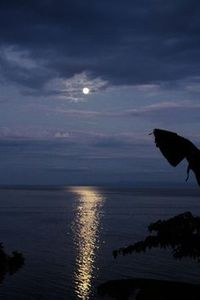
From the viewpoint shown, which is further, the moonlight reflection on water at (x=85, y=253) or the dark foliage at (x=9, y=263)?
the moonlight reflection on water at (x=85, y=253)

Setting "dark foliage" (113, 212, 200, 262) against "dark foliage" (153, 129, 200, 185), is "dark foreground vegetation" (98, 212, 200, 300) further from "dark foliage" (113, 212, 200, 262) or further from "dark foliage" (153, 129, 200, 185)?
"dark foliage" (153, 129, 200, 185)

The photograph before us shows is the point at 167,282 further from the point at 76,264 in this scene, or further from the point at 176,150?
the point at 76,264

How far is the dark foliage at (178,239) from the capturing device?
43.5 feet

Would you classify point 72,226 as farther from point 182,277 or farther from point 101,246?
point 182,277

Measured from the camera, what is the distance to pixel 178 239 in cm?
1352

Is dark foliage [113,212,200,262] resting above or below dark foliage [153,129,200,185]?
below

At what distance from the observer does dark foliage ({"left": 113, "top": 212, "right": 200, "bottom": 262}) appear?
13.3 meters

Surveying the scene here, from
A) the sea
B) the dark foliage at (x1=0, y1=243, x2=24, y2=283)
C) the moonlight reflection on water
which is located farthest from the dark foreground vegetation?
the moonlight reflection on water

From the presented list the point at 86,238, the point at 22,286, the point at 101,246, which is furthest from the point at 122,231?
the point at 22,286

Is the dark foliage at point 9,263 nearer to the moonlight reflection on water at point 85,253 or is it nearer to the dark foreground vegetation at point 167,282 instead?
the dark foreground vegetation at point 167,282

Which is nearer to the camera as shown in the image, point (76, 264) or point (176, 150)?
point (176, 150)

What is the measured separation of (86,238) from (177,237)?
370 ft

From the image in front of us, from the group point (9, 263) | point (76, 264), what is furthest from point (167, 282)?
point (76, 264)

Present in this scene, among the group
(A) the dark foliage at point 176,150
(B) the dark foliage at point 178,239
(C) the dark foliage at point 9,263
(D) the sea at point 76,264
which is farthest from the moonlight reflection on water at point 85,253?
(A) the dark foliage at point 176,150
